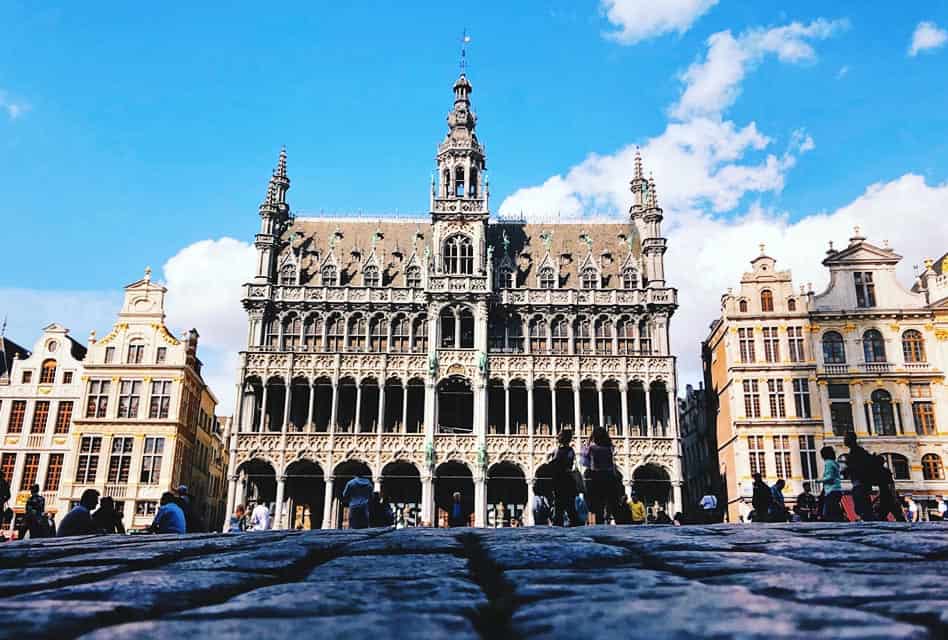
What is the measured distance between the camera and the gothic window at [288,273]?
50.7 metres

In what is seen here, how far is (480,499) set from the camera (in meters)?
44.3

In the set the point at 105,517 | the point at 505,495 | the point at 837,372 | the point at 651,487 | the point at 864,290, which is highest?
the point at 864,290

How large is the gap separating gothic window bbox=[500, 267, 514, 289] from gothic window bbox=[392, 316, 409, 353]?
22.1 ft

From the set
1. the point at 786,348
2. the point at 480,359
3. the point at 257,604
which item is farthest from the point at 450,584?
the point at 786,348

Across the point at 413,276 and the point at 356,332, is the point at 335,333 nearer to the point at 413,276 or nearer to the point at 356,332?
the point at 356,332

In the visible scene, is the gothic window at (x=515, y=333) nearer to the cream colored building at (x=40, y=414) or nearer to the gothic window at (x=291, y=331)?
the gothic window at (x=291, y=331)

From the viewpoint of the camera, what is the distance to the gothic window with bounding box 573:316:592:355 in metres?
49.2

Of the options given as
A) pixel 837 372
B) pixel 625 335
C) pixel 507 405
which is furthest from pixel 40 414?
pixel 837 372

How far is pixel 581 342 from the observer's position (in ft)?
162

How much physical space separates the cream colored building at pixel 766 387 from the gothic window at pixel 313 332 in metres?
24.5

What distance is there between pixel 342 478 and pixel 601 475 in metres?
32.2

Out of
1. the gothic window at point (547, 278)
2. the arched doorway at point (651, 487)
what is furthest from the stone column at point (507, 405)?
the arched doorway at point (651, 487)

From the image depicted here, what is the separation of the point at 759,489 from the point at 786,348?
83.7ft

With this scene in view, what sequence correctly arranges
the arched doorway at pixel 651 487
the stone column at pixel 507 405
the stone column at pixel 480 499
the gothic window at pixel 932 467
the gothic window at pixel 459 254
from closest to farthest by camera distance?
the stone column at pixel 480 499 < the gothic window at pixel 932 467 < the stone column at pixel 507 405 < the arched doorway at pixel 651 487 < the gothic window at pixel 459 254
